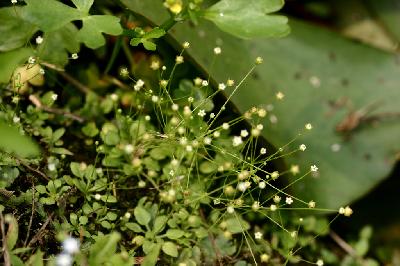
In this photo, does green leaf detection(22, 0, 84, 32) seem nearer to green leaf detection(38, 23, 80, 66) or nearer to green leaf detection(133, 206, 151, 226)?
green leaf detection(38, 23, 80, 66)

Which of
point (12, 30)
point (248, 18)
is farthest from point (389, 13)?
point (12, 30)

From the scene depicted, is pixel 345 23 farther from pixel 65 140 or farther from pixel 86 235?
pixel 86 235

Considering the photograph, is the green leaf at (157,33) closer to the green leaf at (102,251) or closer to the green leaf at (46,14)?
the green leaf at (46,14)

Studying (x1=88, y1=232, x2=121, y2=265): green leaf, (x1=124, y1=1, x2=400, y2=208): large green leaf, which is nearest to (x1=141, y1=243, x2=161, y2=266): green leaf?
(x1=88, y1=232, x2=121, y2=265): green leaf

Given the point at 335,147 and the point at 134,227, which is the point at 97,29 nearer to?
the point at 134,227

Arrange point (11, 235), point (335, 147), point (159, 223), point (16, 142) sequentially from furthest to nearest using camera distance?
point (335, 147) → point (159, 223) → point (11, 235) → point (16, 142)

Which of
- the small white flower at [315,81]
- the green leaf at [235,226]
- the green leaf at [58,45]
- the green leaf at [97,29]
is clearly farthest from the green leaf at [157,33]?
the small white flower at [315,81]
